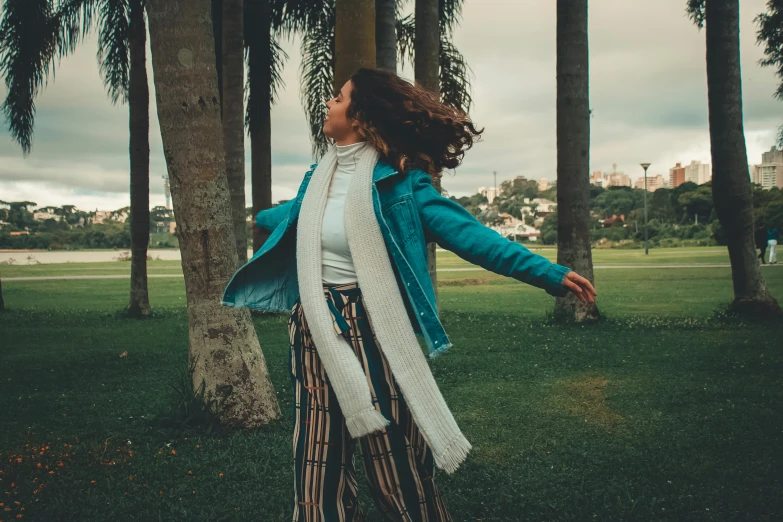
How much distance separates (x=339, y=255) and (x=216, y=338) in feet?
8.47

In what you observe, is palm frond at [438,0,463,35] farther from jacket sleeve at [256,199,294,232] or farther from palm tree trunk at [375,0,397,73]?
jacket sleeve at [256,199,294,232]

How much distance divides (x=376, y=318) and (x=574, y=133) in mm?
8666

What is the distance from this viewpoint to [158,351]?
29.9ft

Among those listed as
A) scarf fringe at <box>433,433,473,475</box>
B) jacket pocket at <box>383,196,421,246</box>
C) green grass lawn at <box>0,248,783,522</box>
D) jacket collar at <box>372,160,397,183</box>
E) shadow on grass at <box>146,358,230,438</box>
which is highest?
jacket collar at <box>372,160,397,183</box>

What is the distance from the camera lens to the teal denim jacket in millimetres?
2334

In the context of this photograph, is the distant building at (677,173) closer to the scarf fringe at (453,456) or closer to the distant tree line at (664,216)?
the distant tree line at (664,216)

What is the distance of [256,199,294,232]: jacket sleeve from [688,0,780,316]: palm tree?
955cm

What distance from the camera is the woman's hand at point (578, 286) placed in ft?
7.63

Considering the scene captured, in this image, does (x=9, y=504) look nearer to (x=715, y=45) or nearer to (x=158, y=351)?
(x=158, y=351)

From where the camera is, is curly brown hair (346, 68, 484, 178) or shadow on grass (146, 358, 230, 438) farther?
shadow on grass (146, 358, 230, 438)

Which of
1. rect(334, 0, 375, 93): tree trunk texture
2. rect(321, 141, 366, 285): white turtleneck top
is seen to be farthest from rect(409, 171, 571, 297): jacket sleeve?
rect(334, 0, 375, 93): tree trunk texture

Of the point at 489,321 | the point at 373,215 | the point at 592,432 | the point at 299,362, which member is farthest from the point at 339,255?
the point at 489,321

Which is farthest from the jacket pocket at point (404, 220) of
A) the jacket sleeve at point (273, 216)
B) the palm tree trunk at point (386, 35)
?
the palm tree trunk at point (386, 35)

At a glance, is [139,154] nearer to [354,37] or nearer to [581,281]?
[354,37]
